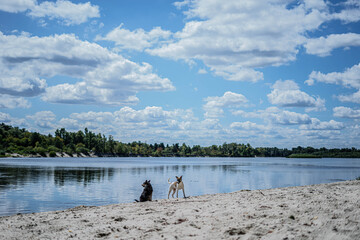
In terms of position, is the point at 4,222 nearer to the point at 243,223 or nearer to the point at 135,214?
the point at 135,214

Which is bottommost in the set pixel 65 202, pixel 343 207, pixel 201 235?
pixel 65 202

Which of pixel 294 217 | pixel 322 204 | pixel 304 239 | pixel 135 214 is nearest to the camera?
pixel 304 239

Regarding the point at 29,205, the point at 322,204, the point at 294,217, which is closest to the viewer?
the point at 294,217

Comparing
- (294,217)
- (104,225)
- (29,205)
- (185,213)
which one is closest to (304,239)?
(294,217)

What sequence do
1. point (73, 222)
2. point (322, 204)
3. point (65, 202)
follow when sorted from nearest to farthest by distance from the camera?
point (322, 204)
point (73, 222)
point (65, 202)

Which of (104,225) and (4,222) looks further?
(4,222)

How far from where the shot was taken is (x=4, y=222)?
44.1ft

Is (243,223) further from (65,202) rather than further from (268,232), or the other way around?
(65,202)

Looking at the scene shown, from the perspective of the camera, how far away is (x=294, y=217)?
33.0 feet

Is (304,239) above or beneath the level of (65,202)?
above

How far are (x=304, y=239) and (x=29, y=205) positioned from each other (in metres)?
19.8

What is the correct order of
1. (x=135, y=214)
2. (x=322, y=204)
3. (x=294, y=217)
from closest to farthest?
1. (x=294, y=217)
2. (x=322, y=204)
3. (x=135, y=214)

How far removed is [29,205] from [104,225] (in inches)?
515

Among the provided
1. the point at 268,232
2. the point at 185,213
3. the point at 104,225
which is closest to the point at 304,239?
the point at 268,232
